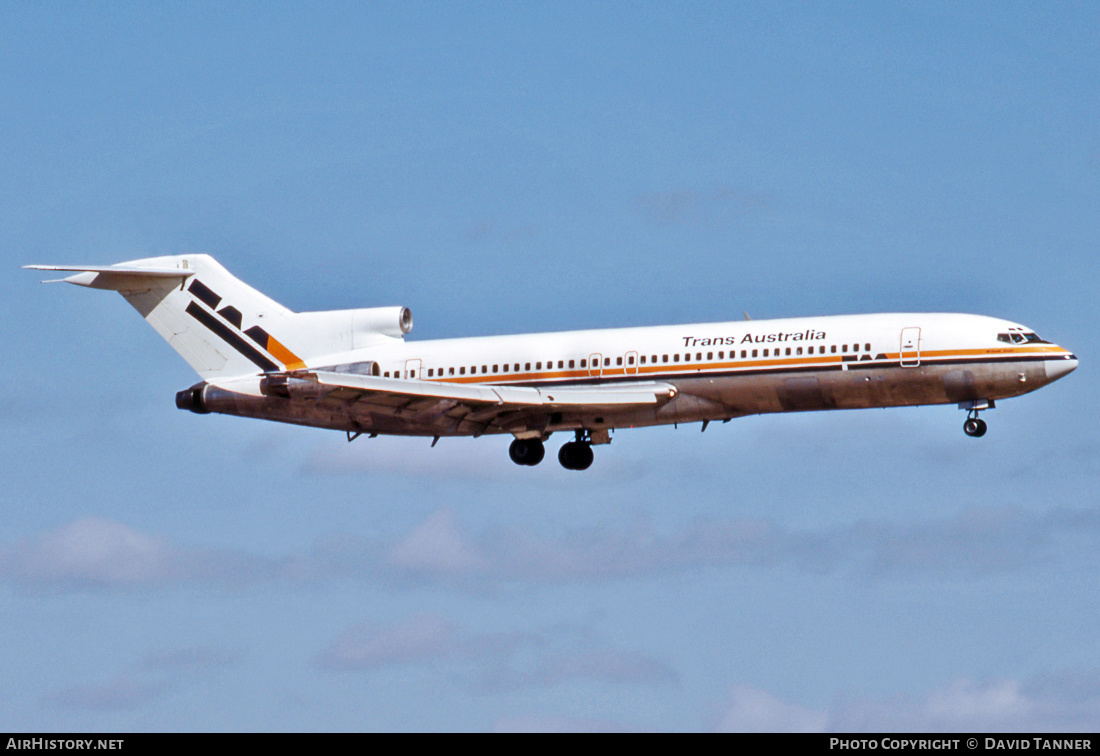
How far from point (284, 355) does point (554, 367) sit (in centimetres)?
999

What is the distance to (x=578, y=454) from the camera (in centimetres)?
5253

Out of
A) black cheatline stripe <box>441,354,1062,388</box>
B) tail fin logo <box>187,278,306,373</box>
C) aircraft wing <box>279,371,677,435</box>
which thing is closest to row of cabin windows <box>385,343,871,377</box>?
black cheatline stripe <box>441,354,1062,388</box>

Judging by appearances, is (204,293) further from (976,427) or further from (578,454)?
(976,427)

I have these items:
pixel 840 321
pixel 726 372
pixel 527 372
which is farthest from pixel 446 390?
pixel 840 321

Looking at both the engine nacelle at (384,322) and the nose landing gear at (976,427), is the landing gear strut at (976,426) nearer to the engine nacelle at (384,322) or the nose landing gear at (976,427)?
A: the nose landing gear at (976,427)

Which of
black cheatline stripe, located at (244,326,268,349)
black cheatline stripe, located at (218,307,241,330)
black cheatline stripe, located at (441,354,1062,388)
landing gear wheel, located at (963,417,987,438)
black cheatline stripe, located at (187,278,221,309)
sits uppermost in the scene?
black cheatline stripe, located at (187,278,221,309)

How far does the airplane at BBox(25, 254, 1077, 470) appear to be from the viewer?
46.2 m

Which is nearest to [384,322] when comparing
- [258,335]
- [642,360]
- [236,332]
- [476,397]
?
[258,335]

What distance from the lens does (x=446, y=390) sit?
157 feet

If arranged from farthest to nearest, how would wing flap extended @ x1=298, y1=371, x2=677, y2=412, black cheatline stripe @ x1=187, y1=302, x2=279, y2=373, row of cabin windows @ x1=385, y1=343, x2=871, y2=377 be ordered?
black cheatline stripe @ x1=187, y1=302, x2=279, y2=373 → wing flap extended @ x1=298, y1=371, x2=677, y2=412 → row of cabin windows @ x1=385, y1=343, x2=871, y2=377

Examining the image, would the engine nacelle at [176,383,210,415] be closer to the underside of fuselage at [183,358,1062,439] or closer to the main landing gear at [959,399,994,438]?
the underside of fuselage at [183,358,1062,439]

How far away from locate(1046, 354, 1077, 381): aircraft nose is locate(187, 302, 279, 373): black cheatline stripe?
24102 millimetres

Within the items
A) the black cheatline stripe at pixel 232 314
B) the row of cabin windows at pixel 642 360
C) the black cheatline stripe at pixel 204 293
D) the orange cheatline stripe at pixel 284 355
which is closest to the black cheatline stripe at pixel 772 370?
the row of cabin windows at pixel 642 360
